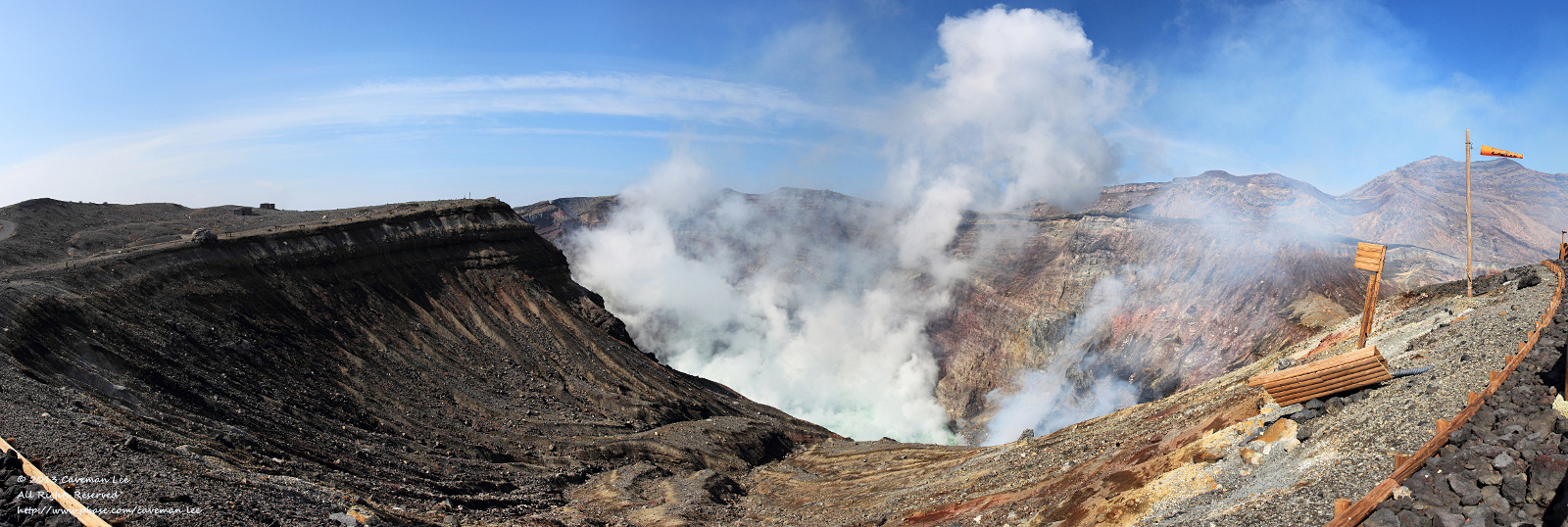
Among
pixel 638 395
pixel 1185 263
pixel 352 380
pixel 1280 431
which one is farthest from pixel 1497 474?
pixel 1185 263

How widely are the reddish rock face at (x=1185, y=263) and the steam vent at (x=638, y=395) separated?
42cm

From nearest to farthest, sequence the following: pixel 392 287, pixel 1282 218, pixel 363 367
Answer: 1. pixel 363 367
2. pixel 392 287
3. pixel 1282 218

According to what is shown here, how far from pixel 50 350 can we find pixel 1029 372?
219 ft

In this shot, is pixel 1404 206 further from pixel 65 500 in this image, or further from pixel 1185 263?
pixel 65 500

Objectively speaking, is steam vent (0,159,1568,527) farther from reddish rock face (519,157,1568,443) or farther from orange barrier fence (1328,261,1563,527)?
reddish rock face (519,157,1568,443)

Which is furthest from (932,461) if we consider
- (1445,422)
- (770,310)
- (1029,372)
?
(770,310)

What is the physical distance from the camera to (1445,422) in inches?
383

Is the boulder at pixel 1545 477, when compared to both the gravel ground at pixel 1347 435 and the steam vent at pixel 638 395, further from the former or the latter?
the gravel ground at pixel 1347 435

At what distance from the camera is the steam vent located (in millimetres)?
11859

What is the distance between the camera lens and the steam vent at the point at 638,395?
11.9 meters

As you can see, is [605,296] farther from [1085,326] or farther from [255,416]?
[255,416]

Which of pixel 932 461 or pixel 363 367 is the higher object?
pixel 363 367

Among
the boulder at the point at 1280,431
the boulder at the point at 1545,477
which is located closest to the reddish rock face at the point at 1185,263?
the boulder at the point at 1280,431

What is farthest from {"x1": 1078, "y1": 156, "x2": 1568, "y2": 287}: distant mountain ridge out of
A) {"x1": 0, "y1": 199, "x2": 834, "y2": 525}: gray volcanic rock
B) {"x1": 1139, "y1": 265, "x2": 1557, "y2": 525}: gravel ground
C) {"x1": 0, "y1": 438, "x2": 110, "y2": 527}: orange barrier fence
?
{"x1": 0, "y1": 438, "x2": 110, "y2": 527}: orange barrier fence
